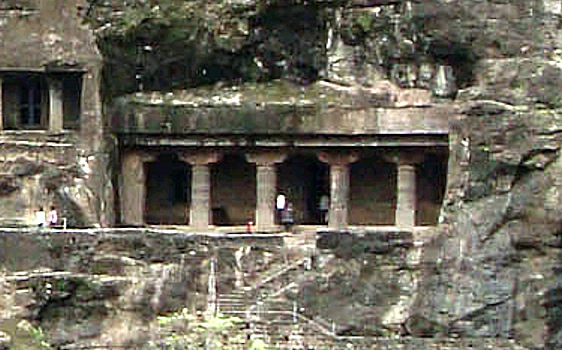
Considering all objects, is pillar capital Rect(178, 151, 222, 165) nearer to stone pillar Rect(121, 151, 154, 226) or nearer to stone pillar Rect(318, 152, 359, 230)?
stone pillar Rect(121, 151, 154, 226)

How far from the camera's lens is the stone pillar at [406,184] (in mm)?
41969

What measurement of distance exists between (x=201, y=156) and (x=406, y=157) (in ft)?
17.3

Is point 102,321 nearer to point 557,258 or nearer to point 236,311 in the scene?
point 236,311

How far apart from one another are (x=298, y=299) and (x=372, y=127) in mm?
6074

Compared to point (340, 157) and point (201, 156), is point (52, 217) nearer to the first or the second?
point (201, 156)

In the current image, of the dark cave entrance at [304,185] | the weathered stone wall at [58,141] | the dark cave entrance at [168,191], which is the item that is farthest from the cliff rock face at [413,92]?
the dark cave entrance at [304,185]

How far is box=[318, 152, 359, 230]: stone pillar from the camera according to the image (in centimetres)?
4219

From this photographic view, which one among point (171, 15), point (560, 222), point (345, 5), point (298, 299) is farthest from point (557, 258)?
point (171, 15)

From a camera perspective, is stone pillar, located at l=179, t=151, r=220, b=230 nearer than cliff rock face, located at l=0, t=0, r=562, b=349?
No

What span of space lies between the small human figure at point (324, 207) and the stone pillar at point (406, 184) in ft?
7.00

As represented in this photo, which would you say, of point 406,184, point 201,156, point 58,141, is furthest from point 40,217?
point 406,184

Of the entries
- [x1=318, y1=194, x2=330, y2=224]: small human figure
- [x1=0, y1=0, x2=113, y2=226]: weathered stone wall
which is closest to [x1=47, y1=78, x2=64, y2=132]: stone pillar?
[x1=0, y1=0, x2=113, y2=226]: weathered stone wall

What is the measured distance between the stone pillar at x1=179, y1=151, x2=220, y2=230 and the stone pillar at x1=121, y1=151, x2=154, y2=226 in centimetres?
119

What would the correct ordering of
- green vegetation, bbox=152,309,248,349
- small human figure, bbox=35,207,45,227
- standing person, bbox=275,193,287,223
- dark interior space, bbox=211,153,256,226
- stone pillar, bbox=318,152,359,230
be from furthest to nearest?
dark interior space, bbox=211,153,256,226, standing person, bbox=275,193,287,223, stone pillar, bbox=318,152,359,230, small human figure, bbox=35,207,45,227, green vegetation, bbox=152,309,248,349
